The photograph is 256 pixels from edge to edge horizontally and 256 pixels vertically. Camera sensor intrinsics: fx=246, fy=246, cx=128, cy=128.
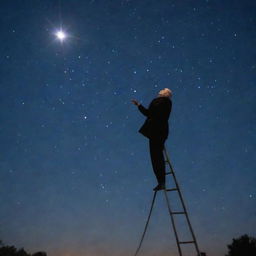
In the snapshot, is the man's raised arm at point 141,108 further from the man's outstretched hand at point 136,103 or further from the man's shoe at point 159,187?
the man's shoe at point 159,187

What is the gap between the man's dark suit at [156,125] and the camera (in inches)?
195

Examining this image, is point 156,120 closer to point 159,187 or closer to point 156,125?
point 156,125

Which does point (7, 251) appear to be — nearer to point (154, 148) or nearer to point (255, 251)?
point (255, 251)

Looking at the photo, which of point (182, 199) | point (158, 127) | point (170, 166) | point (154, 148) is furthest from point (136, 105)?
point (182, 199)

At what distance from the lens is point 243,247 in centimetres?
5166

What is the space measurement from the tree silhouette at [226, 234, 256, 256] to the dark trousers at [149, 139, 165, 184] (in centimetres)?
5632

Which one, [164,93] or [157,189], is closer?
[157,189]

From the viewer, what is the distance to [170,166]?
4941 millimetres

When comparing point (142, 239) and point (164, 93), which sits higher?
point (164, 93)

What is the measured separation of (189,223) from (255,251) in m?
57.0

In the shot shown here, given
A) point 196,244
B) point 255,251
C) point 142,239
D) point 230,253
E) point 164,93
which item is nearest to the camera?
point 196,244

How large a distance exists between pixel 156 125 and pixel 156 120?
105 millimetres

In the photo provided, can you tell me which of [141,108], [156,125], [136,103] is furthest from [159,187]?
[136,103]

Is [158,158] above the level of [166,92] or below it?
below
